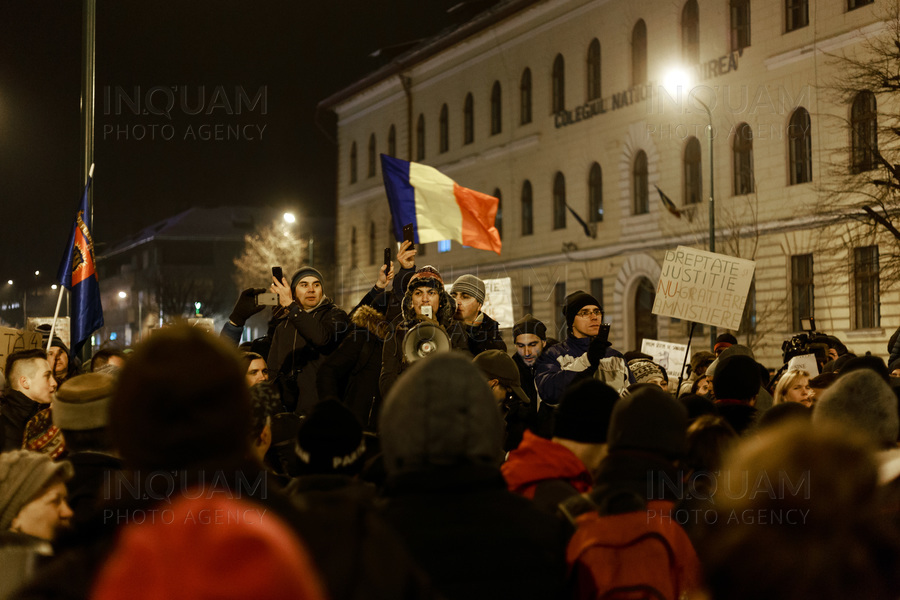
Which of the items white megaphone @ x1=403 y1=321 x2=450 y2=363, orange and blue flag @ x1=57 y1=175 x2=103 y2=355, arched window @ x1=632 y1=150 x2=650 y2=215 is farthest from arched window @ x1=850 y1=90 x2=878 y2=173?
white megaphone @ x1=403 y1=321 x2=450 y2=363

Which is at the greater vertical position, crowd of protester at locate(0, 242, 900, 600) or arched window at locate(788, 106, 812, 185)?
arched window at locate(788, 106, 812, 185)

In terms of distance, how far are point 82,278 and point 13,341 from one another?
4.32ft

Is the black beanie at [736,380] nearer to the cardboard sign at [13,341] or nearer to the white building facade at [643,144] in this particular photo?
the cardboard sign at [13,341]

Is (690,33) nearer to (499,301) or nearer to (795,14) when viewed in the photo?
(795,14)

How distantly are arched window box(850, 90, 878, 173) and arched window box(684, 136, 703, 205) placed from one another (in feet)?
19.3

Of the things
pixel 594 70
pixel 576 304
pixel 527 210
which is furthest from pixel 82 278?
pixel 527 210

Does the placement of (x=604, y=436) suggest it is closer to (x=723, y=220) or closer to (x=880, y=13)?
(x=880, y=13)

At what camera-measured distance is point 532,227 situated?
133ft

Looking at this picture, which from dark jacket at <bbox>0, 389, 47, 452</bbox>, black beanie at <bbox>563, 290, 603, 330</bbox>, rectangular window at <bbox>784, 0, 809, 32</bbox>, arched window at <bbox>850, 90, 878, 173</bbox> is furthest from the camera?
rectangular window at <bbox>784, 0, 809, 32</bbox>

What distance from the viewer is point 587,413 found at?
13.1 feet

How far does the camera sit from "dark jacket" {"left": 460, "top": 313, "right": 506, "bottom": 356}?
7660 millimetres

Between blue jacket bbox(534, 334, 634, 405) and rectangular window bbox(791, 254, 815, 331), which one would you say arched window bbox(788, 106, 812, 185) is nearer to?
rectangular window bbox(791, 254, 815, 331)

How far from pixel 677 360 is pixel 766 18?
52.3ft

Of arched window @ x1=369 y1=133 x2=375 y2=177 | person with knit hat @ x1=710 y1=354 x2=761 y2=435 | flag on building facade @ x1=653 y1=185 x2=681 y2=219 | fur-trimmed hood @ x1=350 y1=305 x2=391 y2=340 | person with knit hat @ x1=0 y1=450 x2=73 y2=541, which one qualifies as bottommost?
person with knit hat @ x1=0 y1=450 x2=73 y2=541
